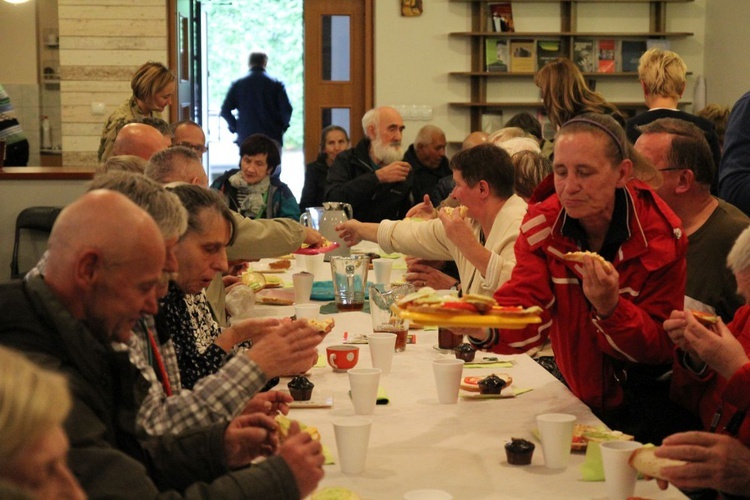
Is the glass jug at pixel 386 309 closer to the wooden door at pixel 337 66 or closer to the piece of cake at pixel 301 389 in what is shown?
the piece of cake at pixel 301 389

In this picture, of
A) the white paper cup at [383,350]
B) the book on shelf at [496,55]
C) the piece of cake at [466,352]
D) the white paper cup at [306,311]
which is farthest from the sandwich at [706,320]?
the book on shelf at [496,55]

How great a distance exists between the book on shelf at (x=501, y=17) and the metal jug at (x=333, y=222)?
14.9 ft

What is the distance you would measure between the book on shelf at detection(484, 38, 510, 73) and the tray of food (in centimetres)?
717

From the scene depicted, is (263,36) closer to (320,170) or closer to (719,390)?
(320,170)

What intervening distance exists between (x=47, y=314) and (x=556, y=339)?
1.61 metres

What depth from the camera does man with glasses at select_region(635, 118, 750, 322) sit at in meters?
2.98

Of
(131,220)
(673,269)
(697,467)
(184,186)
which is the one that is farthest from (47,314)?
(673,269)

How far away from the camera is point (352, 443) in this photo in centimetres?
184

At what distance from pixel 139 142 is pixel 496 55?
547 cm

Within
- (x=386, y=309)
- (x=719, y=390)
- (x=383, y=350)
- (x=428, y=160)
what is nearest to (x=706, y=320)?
(x=719, y=390)

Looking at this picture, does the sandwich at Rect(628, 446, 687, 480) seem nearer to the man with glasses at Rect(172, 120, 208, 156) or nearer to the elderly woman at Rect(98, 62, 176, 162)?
the man with glasses at Rect(172, 120, 208, 156)

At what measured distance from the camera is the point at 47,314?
4.69 feet

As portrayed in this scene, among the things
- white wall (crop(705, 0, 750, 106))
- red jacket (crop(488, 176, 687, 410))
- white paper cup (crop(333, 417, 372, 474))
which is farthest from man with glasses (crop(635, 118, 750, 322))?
white wall (crop(705, 0, 750, 106))

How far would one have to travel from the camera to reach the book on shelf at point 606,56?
9.02m
